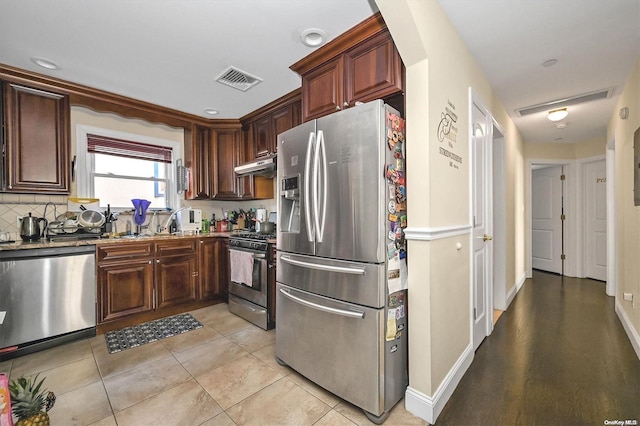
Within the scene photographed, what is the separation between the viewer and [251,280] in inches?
114

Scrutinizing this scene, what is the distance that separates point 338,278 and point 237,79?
7.18 feet

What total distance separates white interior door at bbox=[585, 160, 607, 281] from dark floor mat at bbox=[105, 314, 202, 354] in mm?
6205

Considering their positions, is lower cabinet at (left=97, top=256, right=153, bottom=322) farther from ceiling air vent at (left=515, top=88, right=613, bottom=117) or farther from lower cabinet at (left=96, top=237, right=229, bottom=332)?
ceiling air vent at (left=515, top=88, right=613, bottom=117)

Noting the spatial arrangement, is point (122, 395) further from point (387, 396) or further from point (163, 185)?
point (163, 185)

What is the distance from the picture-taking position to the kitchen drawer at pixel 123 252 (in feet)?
8.79

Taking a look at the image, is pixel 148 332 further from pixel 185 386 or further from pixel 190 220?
pixel 190 220

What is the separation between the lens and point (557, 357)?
7.39 feet

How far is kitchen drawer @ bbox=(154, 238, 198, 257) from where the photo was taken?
3.05 m

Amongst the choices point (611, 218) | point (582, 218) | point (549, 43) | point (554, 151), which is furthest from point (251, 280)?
point (582, 218)

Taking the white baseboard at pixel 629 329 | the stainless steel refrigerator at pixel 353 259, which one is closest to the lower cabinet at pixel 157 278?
the stainless steel refrigerator at pixel 353 259

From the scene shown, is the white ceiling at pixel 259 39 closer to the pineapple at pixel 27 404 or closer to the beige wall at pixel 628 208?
the beige wall at pixel 628 208

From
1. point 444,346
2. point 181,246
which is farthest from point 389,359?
point 181,246

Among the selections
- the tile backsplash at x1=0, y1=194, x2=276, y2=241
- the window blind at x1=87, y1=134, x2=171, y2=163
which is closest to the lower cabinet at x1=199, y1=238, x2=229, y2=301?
the tile backsplash at x1=0, y1=194, x2=276, y2=241

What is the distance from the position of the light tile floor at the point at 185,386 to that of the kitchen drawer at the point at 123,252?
2.45ft
